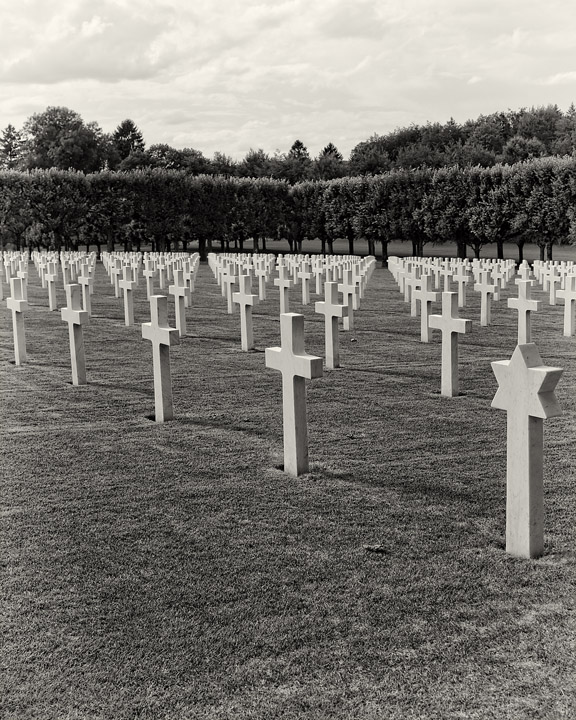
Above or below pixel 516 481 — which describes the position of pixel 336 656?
below

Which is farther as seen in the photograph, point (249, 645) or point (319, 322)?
point (319, 322)

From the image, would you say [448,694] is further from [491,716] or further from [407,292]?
[407,292]

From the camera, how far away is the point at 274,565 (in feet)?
14.8

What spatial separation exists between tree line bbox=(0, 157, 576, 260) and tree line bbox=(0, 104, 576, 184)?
19838 mm

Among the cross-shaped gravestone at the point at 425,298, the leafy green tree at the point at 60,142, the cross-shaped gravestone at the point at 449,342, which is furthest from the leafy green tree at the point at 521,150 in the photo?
the cross-shaped gravestone at the point at 449,342

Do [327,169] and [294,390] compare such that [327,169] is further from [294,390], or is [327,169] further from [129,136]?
[294,390]

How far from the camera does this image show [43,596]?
416 centimetres

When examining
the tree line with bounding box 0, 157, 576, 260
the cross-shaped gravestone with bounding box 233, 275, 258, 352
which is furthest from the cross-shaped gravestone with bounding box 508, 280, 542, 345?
the tree line with bounding box 0, 157, 576, 260

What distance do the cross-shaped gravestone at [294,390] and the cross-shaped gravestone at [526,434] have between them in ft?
5.83

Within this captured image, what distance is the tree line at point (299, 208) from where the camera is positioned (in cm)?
4109

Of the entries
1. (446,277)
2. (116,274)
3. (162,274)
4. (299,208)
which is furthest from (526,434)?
(299,208)

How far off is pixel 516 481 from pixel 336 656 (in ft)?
4.94

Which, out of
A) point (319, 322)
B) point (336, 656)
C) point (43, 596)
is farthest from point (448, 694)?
point (319, 322)

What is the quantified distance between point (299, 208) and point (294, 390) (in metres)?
52.2
